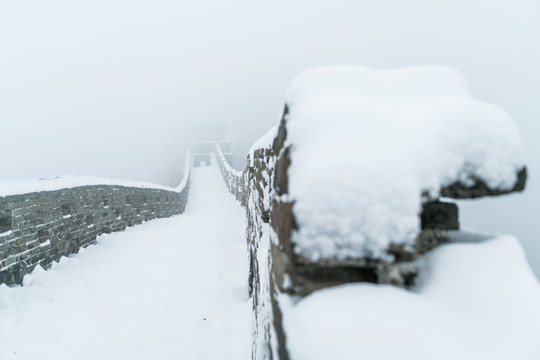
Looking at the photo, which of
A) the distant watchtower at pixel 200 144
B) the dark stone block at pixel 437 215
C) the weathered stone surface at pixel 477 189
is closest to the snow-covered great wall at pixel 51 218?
the dark stone block at pixel 437 215

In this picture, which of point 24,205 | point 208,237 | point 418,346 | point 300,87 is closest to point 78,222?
point 24,205

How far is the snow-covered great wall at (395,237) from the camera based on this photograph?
0.94 metres

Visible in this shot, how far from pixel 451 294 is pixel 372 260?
1.08 ft

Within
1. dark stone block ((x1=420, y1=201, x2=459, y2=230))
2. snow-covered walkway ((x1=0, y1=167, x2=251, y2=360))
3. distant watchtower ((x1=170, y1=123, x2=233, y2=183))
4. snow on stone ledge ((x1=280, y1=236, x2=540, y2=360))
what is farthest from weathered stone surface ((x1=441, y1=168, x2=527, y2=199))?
distant watchtower ((x1=170, y1=123, x2=233, y2=183))

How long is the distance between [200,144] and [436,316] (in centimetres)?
3782

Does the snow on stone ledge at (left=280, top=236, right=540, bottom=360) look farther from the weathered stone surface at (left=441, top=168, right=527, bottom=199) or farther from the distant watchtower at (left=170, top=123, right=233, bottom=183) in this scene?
the distant watchtower at (left=170, top=123, right=233, bottom=183)

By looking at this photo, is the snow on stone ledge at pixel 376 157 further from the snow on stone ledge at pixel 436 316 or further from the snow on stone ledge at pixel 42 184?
the snow on stone ledge at pixel 42 184

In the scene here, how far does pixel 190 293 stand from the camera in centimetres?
367

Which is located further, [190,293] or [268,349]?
[190,293]

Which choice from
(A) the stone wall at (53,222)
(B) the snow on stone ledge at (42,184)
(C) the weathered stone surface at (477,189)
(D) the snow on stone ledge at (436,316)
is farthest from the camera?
(B) the snow on stone ledge at (42,184)

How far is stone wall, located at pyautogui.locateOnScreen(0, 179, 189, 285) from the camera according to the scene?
11.3 ft

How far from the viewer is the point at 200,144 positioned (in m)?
37.5

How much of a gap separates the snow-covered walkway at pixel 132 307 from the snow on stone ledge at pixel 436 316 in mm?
1880

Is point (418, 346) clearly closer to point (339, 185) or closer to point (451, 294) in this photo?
point (451, 294)
